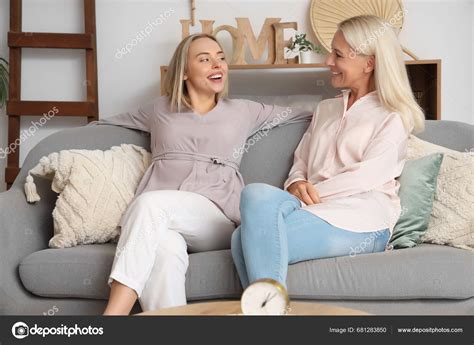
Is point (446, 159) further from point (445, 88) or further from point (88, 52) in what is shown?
point (88, 52)

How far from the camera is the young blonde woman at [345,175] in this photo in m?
1.77

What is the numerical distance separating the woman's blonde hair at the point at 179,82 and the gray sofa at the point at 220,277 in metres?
0.54

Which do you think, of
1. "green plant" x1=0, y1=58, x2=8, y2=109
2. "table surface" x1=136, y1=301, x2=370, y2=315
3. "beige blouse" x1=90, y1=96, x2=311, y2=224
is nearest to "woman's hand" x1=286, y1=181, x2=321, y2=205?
"beige blouse" x1=90, y1=96, x2=311, y2=224

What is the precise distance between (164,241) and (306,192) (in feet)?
1.55

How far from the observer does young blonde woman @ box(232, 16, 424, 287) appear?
1.77 metres

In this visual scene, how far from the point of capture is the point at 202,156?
7.38ft

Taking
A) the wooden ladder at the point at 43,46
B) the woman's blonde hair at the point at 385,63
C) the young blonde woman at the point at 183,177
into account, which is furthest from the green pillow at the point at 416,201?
the wooden ladder at the point at 43,46

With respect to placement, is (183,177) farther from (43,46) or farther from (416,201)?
(43,46)

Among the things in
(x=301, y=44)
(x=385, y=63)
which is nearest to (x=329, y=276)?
(x=385, y=63)

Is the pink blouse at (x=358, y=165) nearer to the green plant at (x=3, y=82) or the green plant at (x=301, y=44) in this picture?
the green plant at (x=301, y=44)

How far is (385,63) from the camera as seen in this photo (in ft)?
7.13

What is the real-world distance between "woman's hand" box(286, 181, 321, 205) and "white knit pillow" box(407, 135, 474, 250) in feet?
1.19

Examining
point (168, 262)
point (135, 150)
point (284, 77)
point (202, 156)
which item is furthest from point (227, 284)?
point (284, 77)

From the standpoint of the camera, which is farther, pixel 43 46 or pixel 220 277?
pixel 43 46
